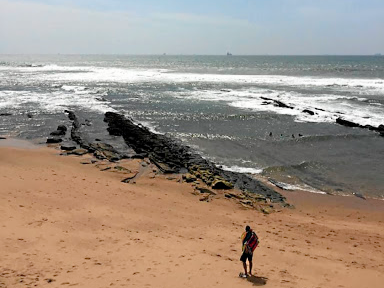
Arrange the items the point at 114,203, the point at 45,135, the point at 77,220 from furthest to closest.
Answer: the point at 45,135 < the point at 114,203 < the point at 77,220

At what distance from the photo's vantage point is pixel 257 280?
31.3 feet

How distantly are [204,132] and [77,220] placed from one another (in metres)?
19.8

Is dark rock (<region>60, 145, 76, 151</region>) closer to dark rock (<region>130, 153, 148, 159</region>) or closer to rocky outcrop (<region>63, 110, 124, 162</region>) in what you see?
rocky outcrop (<region>63, 110, 124, 162</region>)

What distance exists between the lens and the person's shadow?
935 cm

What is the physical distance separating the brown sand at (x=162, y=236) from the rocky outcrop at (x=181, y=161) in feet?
4.45

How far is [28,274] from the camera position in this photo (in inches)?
368

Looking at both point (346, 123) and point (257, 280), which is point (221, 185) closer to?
point (257, 280)

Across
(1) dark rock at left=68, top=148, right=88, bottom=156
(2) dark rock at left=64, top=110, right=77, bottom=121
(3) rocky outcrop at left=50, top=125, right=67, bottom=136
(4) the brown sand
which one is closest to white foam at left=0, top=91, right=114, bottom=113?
(2) dark rock at left=64, top=110, right=77, bottom=121

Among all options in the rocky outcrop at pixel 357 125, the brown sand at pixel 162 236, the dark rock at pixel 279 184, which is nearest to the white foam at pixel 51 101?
the brown sand at pixel 162 236

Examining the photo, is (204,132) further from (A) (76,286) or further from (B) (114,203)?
(A) (76,286)

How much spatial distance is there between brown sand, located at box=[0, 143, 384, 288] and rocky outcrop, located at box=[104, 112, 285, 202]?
136 centimetres

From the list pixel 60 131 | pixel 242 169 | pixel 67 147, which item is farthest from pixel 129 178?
pixel 60 131

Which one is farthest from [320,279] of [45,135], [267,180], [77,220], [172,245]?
[45,135]

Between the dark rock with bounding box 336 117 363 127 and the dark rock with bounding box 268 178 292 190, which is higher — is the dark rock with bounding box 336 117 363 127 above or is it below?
above
